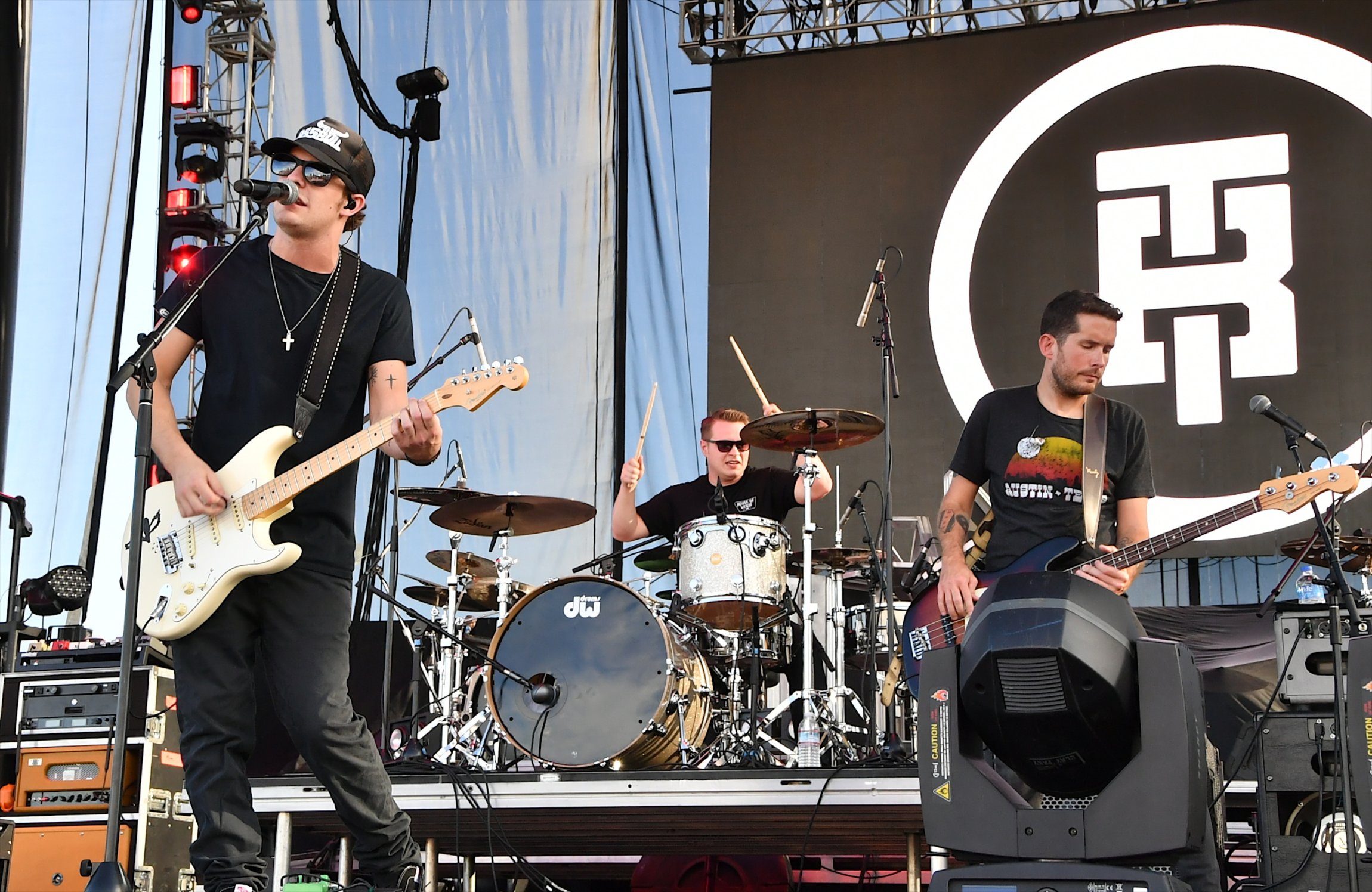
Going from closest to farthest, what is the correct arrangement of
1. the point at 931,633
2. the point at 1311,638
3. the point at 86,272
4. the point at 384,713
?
the point at 1311,638
the point at 931,633
the point at 384,713
the point at 86,272

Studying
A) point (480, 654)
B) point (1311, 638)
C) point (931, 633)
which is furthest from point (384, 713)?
point (1311, 638)

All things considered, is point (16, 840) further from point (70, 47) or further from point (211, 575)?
point (70, 47)

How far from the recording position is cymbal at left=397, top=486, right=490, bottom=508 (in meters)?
5.73

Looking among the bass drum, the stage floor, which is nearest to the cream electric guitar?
the stage floor

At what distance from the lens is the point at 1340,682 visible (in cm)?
351

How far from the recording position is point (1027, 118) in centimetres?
773

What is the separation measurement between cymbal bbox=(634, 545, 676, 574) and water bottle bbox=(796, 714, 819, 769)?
1323 mm

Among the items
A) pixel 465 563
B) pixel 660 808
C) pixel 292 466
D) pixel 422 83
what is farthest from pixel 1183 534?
pixel 422 83

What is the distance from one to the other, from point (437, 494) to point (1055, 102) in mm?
4172

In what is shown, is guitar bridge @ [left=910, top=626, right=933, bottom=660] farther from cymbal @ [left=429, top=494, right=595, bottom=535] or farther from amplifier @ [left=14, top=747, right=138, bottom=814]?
amplifier @ [left=14, top=747, right=138, bottom=814]

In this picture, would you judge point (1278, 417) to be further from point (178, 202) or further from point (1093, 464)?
point (178, 202)

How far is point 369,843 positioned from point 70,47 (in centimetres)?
657

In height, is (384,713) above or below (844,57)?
below

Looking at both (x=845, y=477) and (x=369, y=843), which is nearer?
(x=369, y=843)
